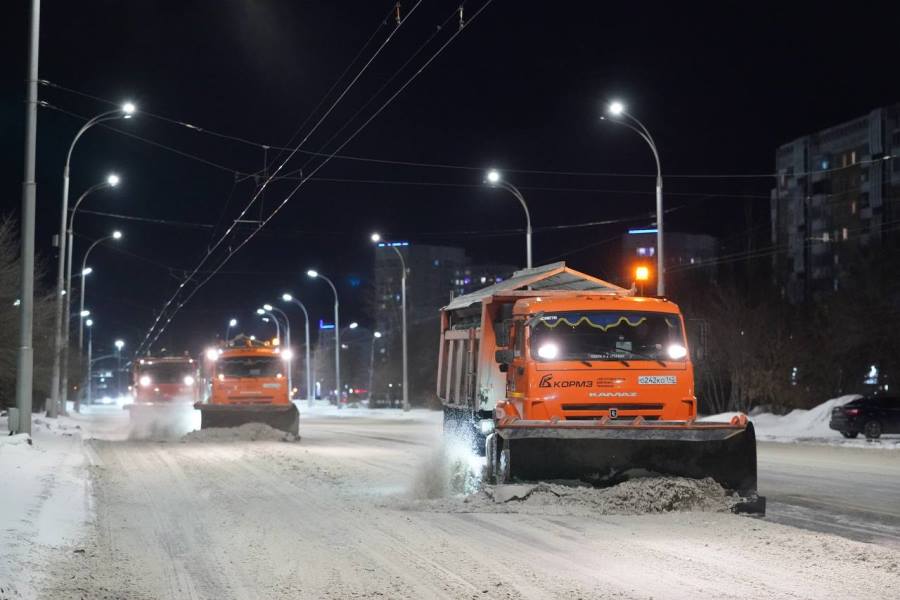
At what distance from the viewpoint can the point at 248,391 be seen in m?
30.8

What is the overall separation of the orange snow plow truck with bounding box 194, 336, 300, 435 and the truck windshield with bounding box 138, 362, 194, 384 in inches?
402

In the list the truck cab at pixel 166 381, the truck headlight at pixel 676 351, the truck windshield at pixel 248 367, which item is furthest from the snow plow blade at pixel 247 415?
the truck headlight at pixel 676 351

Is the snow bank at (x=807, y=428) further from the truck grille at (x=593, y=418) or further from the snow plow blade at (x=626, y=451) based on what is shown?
the snow plow blade at (x=626, y=451)

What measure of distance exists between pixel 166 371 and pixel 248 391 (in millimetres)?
12201

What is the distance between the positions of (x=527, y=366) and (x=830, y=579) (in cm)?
623

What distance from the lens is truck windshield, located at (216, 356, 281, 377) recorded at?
3100 cm

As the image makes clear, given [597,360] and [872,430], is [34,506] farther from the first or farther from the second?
[872,430]

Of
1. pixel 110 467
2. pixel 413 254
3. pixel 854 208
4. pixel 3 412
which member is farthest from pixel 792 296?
pixel 110 467

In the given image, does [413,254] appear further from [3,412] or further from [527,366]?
[527,366]

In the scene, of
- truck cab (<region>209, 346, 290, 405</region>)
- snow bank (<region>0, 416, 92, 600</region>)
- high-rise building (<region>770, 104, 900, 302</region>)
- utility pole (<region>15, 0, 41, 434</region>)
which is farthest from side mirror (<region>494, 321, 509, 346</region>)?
high-rise building (<region>770, 104, 900, 302</region>)

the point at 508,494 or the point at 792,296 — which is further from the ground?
the point at 792,296

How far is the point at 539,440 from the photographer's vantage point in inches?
527

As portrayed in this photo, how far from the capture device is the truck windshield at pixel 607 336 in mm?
14461

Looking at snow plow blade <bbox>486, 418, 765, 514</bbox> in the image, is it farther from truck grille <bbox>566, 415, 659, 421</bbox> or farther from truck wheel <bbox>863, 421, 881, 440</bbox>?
truck wheel <bbox>863, 421, 881, 440</bbox>
